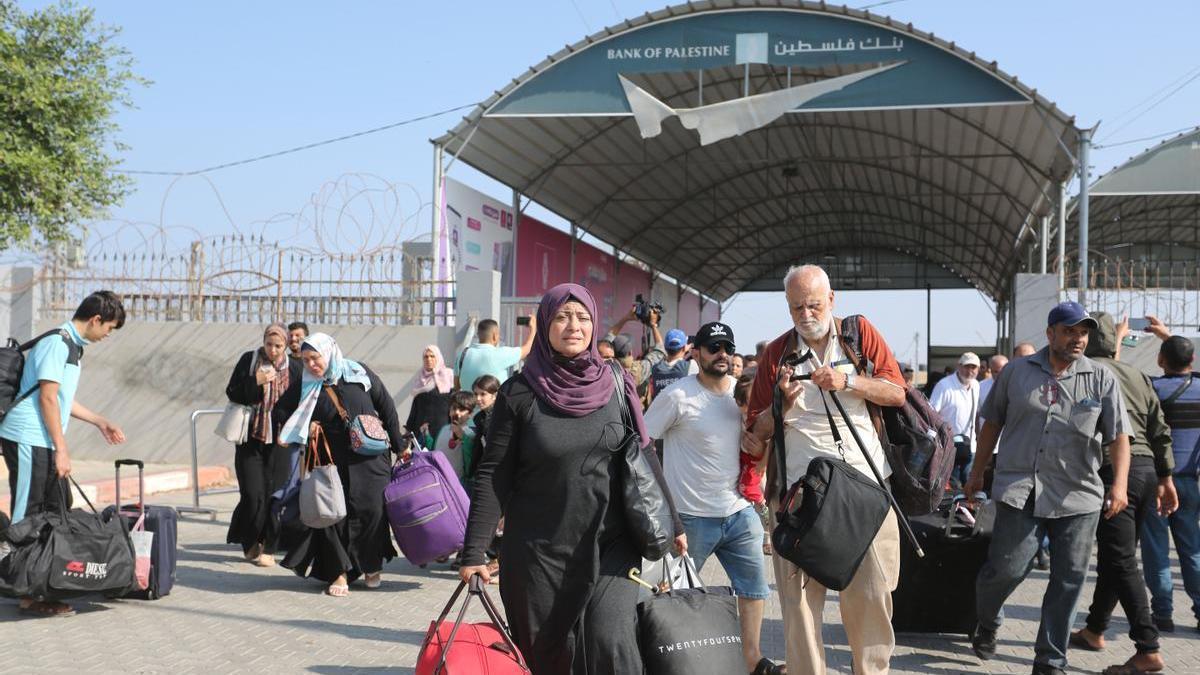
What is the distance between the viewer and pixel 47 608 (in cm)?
680

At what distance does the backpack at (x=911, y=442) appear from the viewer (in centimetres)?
443

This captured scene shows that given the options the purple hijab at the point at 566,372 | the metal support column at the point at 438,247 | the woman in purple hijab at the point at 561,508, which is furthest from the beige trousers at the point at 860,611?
the metal support column at the point at 438,247

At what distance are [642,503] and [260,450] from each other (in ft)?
18.5

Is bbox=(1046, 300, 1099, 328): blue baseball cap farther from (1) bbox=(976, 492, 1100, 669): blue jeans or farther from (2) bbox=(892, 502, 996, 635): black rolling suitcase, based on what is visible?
(2) bbox=(892, 502, 996, 635): black rolling suitcase

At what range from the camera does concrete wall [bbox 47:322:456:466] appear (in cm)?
1534

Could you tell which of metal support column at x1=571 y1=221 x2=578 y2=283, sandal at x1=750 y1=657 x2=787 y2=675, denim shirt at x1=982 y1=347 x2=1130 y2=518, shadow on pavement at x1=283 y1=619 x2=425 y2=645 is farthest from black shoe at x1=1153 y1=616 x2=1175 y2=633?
metal support column at x1=571 y1=221 x2=578 y2=283

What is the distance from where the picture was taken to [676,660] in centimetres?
380

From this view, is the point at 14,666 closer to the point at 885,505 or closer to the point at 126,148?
the point at 885,505

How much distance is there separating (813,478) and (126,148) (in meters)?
16.0

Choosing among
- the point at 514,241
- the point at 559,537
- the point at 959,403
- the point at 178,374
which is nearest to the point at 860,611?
the point at 559,537

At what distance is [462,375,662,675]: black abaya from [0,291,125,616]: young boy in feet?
12.4

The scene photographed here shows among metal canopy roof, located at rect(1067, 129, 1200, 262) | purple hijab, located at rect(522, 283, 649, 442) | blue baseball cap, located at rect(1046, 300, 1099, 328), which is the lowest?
purple hijab, located at rect(522, 283, 649, 442)

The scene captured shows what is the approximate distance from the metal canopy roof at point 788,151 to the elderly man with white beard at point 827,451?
13402 mm

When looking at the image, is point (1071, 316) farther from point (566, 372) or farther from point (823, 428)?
point (566, 372)
